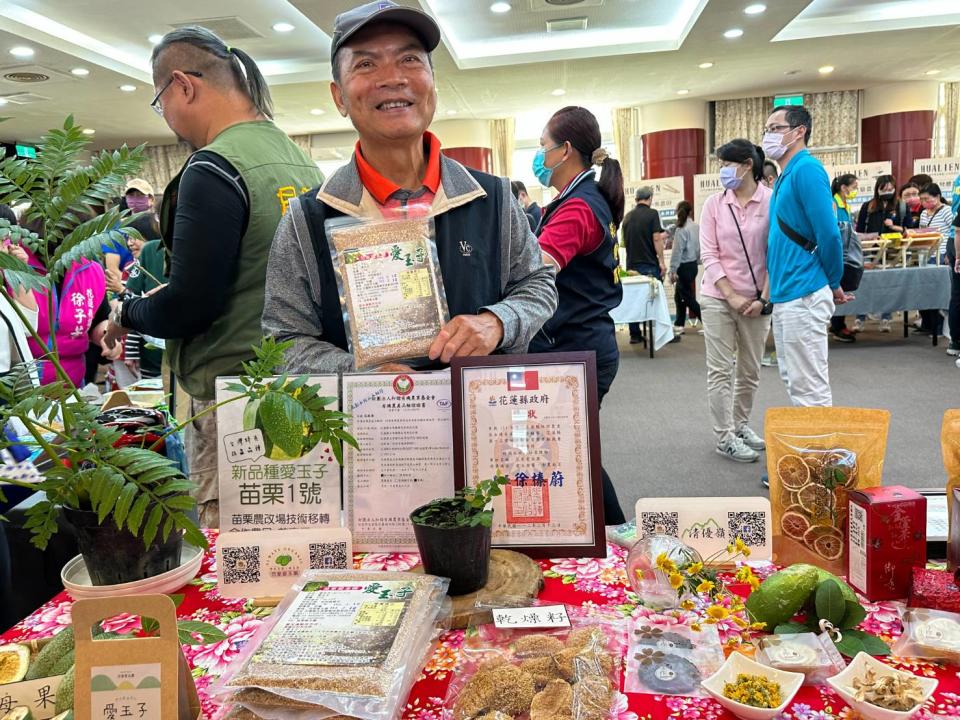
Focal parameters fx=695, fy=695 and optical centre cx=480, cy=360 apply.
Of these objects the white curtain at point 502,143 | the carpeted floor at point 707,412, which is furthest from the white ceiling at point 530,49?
the carpeted floor at point 707,412

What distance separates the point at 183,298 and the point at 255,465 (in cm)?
48

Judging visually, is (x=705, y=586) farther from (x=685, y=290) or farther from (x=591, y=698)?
(x=685, y=290)

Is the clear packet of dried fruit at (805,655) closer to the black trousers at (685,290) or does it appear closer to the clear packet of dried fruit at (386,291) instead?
the clear packet of dried fruit at (386,291)

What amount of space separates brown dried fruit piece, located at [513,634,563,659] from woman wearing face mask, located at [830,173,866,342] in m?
4.67

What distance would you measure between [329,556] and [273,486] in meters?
0.16

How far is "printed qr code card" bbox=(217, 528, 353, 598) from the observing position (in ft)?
3.28

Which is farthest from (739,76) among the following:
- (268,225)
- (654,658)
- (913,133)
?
(654,658)

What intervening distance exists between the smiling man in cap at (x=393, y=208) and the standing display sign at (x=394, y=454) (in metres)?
0.10

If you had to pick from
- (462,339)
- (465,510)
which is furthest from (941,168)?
(465,510)

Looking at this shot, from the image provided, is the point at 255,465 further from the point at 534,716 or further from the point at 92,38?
the point at 92,38

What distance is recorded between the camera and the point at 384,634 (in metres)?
0.79

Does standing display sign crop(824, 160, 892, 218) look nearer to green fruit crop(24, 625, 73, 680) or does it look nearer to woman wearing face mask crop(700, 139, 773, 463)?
woman wearing face mask crop(700, 139, 773, 463)

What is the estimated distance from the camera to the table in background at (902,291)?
627 cm

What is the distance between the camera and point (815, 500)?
98 centimetres
